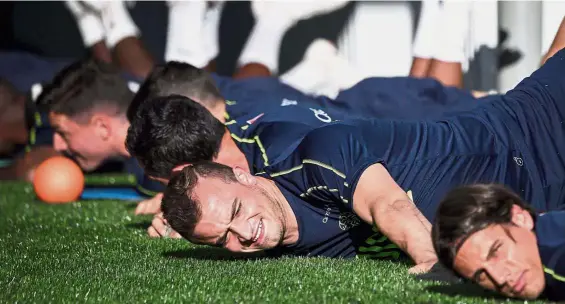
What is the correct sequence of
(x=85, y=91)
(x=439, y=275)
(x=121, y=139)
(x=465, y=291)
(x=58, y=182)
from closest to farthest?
(x=465, y=291) → (x=439, y=275) → (x=121, y=139) → (x=85, y=91) → (x=58, y=182)

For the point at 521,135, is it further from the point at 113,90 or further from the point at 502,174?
the point at 113,90

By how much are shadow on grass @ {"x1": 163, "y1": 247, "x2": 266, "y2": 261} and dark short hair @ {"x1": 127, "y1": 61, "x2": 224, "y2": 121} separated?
161cm

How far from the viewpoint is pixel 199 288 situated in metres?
4.23

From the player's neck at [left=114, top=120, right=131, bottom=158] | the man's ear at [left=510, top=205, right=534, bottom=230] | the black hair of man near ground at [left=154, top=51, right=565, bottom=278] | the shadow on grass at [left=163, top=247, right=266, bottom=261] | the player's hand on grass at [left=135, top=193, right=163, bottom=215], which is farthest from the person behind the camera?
the player's neck at [left=114, top=120, right=131, bottom=158]

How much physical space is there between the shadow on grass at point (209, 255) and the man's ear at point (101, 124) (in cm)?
249

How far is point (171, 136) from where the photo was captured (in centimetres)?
577

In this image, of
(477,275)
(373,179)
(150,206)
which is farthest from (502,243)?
(150,206)

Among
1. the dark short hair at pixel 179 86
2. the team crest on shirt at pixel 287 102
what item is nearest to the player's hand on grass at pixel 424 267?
the team crest on shirt at pixel 287 102

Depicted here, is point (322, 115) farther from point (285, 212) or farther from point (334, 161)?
point (334, 161)

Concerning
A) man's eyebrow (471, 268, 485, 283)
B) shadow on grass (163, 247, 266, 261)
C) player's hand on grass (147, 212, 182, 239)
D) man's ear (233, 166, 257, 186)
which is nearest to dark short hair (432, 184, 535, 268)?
man's eyebrow (471, 268, 485, 283)

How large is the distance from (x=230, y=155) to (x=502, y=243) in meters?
2.69

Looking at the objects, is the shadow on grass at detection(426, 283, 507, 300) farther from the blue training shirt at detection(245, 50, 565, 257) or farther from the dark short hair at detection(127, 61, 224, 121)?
→ the dark short hair at detection(127, 61, 224, 121)

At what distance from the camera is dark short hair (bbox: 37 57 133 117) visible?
7922mm

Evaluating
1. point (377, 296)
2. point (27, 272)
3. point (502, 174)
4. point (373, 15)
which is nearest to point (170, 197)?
point (27, 272)
